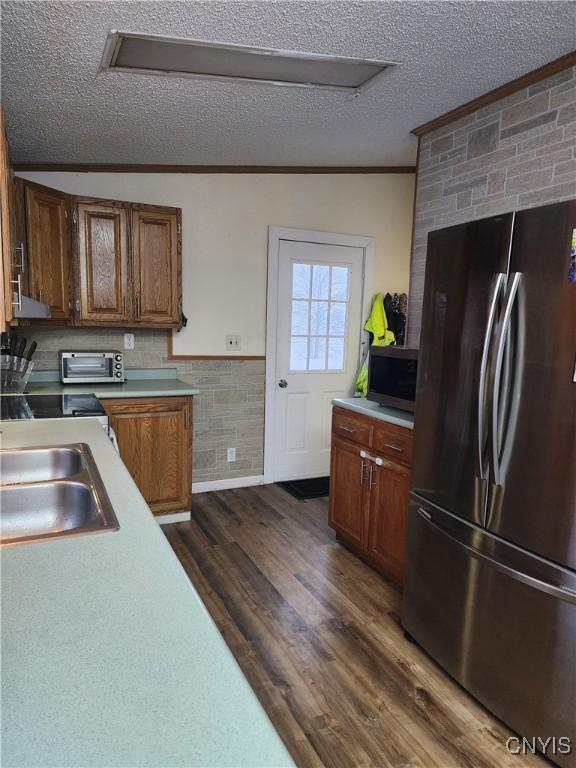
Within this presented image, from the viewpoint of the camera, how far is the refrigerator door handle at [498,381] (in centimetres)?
161

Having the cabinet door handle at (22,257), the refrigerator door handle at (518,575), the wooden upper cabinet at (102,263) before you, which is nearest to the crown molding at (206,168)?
the wooden upper cabinet at (102,263)

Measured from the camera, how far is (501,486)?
1.67m

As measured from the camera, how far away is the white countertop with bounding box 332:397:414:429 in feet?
7.91

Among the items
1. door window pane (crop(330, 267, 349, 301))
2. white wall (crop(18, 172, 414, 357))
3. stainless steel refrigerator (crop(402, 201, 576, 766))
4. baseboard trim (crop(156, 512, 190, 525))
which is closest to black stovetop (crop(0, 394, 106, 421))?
baseboard trim (crop(156, 512, 190, 525))

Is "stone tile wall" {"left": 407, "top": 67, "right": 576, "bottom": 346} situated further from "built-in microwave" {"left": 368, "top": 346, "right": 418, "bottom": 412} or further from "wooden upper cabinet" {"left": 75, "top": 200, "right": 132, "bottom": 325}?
"wooden upper cabinet" {"left": 75, "top": 200, "right": 132, "bottom": 325}

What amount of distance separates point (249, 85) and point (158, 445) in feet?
6.97

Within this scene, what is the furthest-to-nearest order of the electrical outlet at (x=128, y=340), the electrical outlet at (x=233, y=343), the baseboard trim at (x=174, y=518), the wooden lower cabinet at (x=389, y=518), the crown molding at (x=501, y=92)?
the electrical outlet at (x=233, y=343) → the electrical outlet at (x=128, y=340) → the baseboard trim at (x=174, y=518) → the wooden lower cabinet at (x=389, y=518) → the crown molding at (x=501, y=92)

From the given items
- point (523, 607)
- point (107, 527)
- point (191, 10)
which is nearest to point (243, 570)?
point (523, 607)

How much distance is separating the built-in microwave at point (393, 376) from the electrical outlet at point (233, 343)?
4.77ft

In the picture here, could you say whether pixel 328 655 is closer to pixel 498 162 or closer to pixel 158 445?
pixel 158 445

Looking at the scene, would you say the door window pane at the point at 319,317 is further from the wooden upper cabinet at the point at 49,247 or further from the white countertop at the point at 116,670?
the white countertop at the point at 116,670

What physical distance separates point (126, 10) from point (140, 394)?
198cm

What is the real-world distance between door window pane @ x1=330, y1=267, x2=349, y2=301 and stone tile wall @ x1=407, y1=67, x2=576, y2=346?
132 cm

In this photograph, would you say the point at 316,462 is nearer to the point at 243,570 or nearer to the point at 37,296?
the point at 243,570
